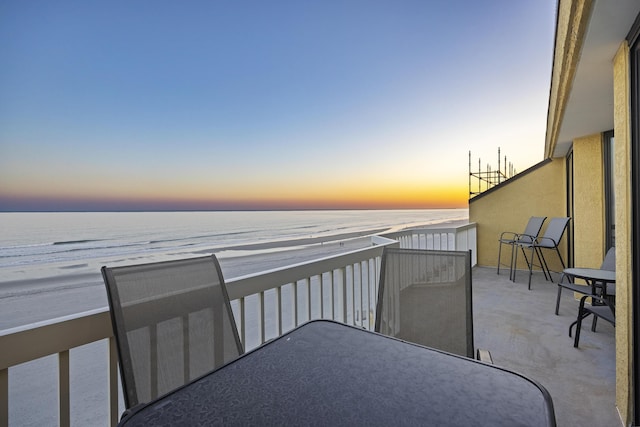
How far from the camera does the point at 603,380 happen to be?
87.6 inches

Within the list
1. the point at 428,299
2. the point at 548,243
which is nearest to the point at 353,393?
the point at 428,299

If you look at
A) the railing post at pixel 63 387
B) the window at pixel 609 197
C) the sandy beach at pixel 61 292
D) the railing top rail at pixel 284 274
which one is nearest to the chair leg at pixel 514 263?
the window at pixel 609 197

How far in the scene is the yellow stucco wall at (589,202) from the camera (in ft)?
12.3

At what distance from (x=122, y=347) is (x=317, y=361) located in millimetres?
675

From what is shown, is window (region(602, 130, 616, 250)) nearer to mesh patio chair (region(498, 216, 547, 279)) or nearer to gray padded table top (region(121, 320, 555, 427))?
mesh patio chair (region(498, 216, 547, 279))

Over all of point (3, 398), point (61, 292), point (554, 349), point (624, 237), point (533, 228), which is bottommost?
point (61, 292)

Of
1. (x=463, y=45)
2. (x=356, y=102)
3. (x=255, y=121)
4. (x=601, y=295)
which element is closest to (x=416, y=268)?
(x=601, y=295)

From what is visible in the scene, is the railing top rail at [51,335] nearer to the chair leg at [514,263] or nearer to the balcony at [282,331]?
the balcony at [282,331]

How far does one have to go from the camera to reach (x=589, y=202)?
387 centimetres

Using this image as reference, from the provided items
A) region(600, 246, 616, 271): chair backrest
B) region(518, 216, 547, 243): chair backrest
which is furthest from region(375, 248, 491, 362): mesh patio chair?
region(518, 216, 547, 243): chair backrest

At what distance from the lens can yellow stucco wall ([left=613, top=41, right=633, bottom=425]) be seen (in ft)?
5.51

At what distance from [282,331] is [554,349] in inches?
102

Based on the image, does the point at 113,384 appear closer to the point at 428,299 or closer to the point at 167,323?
the point at 167,323

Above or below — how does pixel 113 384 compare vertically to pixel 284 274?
below
